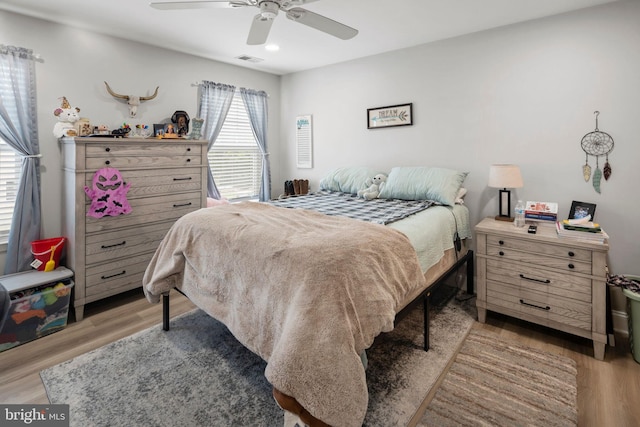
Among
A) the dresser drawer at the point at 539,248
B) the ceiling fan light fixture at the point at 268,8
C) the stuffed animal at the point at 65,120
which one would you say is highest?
the ceiling fan light fixture at the point at 268,8

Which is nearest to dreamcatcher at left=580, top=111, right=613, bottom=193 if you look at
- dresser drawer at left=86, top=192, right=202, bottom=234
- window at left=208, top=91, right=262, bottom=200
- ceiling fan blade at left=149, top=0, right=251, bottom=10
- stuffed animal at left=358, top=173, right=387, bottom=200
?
stuffed animal at left=358, top=173, right=387, bottom=200

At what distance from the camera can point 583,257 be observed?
2143 mm

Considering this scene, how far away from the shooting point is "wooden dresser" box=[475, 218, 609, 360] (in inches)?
83.1

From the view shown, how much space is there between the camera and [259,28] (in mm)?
2174

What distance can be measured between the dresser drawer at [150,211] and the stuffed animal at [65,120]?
0.74 meters

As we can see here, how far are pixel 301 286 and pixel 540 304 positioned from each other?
192cm

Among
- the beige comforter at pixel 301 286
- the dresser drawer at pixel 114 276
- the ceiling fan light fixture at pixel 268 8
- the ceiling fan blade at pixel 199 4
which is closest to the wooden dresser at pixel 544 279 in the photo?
the beige comforter at pixel 301 286

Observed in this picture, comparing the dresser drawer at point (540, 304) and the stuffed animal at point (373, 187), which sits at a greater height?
the stuffed animal at point (373, 187)

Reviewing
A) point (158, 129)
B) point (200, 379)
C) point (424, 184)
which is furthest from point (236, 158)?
point (200, 379)

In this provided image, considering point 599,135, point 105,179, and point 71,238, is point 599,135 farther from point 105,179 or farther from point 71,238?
point 71,238

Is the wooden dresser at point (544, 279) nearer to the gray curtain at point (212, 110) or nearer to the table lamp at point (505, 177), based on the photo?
the table lamp at point (505, 177)

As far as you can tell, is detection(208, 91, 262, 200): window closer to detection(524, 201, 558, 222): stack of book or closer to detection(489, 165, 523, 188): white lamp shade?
detection(489, 165, 523, 188): white lamp shade

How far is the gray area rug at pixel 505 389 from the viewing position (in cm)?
164

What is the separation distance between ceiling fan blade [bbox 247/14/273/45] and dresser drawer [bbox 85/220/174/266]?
186cm
